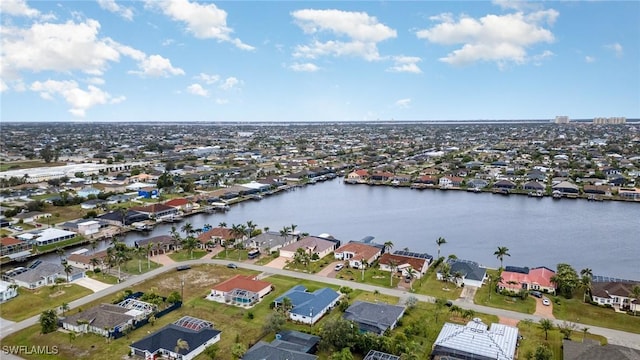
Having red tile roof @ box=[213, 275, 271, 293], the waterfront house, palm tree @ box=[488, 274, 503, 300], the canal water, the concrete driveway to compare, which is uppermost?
red tile roof @ box=[213, 275, 271, 293]

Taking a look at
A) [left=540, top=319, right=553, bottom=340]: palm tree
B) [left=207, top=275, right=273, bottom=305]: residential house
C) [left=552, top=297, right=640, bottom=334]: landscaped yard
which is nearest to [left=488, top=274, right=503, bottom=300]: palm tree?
[left=552, top=297, right=640, bottom=334]: landscaped yard

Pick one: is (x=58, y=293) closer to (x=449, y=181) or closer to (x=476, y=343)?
(x=476, y=343)

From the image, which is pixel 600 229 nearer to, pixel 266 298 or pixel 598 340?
pixel 598 340

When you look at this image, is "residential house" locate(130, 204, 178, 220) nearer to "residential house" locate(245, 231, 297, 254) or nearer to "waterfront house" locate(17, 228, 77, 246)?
"waterfront house" locate(17, 228, 77, 246)

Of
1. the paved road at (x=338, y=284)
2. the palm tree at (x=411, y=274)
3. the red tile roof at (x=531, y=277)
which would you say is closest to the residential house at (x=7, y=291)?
the paved road at (x=338, y=284)

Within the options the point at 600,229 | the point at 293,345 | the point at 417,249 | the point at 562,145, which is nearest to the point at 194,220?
the point at 417,249
